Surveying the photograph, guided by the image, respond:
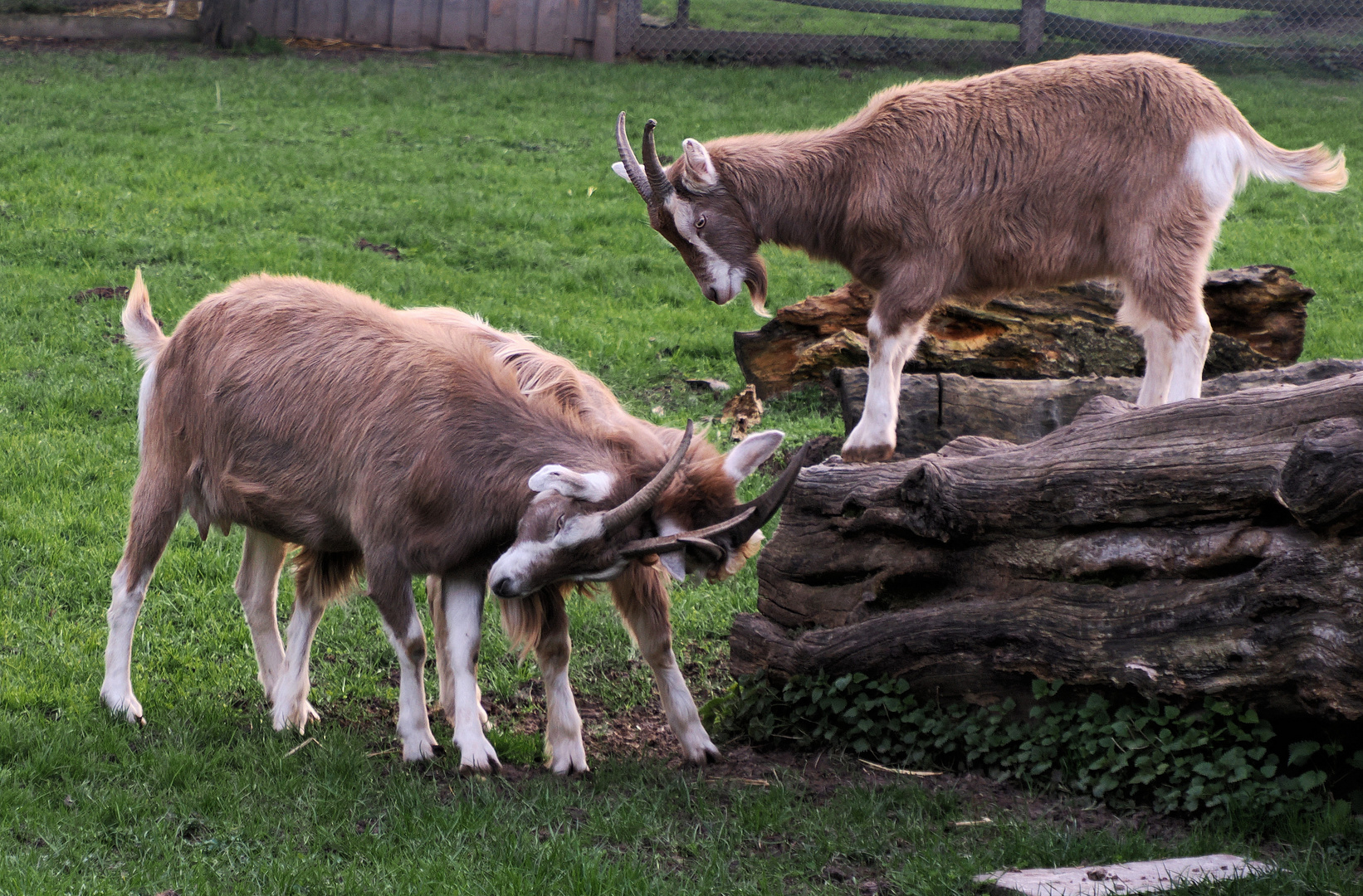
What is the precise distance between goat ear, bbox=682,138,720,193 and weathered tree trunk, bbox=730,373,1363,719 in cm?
194

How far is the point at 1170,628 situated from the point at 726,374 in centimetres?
547

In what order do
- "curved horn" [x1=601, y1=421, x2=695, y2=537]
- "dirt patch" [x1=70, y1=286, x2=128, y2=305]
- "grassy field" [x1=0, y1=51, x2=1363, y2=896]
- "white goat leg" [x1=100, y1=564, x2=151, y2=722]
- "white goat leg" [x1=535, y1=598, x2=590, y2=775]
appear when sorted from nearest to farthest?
1. "grassy field" [x1=0, y1=51, x2=1363, y2=896]
2. "curved horn" [x1=601, y1=421, x2=695, y2=537]
3. "white goat leg" [x1=535, y1=598, x2=590, y2=775]
4. "white goat leg" [x1=100, y1=564, x2=151, y2=722]
5. "dirt patch" [x1=70, y1=286, x2=128, y2=305]

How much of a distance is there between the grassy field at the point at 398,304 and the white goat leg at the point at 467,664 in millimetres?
162

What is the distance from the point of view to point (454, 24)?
19.0 metres

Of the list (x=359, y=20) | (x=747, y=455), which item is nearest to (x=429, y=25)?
(x=359, y=20)

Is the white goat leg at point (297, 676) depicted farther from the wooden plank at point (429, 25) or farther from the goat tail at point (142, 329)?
the wooden plank at point (429, 25)

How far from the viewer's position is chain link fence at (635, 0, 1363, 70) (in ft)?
61.7

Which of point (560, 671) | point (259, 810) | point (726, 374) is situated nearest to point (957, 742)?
point (560, 671)

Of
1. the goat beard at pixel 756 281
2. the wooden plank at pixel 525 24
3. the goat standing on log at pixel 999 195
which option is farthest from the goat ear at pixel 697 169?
the wooden plank at pixel 525 24

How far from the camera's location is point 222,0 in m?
18.0

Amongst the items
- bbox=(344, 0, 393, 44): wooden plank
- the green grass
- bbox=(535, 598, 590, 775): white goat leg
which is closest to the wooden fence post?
the green grass

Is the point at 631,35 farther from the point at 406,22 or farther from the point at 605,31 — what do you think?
the point at 406,22

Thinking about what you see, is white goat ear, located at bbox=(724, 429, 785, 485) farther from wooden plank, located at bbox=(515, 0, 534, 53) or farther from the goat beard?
wooden plank, located at bbox=(515, 0, 534, 53)

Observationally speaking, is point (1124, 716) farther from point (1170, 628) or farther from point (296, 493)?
point (296, 493)
